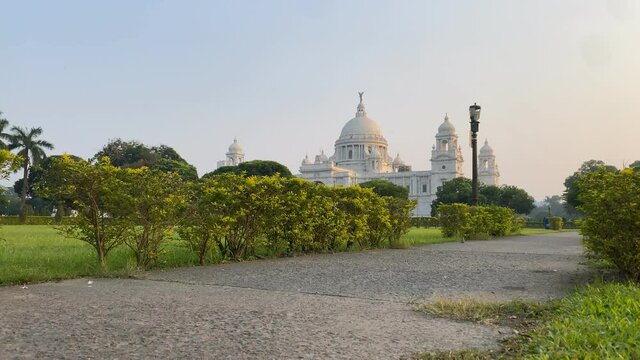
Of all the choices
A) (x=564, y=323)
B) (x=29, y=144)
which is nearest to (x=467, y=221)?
(x=564, y=323)

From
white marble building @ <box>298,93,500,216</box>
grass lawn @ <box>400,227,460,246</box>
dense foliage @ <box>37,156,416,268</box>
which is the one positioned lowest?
grass lawn @ <box>400,227,460,246</box>

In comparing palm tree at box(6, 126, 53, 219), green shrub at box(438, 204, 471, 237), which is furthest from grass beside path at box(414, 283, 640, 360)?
palm tree at box(6, 126, 53, 219)

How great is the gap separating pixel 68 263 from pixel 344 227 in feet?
17.8

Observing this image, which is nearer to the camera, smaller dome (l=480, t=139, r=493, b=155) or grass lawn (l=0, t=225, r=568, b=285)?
grass lawn (l=0, t=225, r=568, b=285)

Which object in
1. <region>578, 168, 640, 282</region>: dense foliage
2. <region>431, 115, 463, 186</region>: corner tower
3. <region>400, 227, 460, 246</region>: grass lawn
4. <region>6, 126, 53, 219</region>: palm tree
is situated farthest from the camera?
<region>431, 115, 463, 186</region>: corner tower

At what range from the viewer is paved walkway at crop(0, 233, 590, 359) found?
3281 mm

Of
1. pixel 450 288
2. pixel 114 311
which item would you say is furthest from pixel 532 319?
pixel 114 311

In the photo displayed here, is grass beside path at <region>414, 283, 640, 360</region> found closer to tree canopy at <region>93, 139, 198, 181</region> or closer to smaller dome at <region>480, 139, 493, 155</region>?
tree canopy at <region>93, 139, 198, 181</region>

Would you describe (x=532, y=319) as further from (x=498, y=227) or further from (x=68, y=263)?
(x=498, y=227)

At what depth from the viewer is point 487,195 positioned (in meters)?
70.3

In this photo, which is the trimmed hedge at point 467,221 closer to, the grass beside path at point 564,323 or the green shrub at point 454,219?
the green shrub at point 454,219

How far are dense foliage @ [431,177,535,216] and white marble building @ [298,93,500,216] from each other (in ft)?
56.1

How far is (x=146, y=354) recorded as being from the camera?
3117 millimetres

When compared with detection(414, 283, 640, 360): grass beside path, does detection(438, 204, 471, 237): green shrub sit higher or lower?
higher
